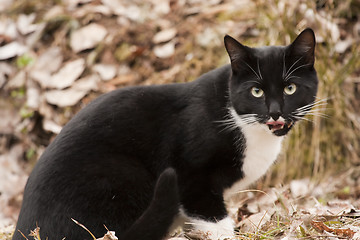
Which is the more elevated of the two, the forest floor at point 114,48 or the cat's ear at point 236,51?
the cat's ear at point 236,51

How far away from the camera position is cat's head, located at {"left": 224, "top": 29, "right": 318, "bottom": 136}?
2.47m

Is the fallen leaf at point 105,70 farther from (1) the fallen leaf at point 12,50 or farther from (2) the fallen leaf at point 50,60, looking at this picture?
(1) the fallen leaf at point 12,50

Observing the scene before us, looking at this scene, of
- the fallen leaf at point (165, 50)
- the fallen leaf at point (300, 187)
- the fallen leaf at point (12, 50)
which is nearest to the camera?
the fallen leaf at point (300, 187)

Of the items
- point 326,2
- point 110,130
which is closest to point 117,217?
point 110,130

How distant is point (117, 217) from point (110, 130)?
46 centimetres

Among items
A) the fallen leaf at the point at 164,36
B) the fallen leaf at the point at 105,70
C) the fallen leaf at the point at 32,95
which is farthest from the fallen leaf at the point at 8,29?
the fallen leaf at the point at 164,36

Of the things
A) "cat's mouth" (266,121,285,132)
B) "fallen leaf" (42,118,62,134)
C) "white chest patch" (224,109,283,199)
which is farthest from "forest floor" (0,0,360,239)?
"cat's mouth" (266,121,285,132)

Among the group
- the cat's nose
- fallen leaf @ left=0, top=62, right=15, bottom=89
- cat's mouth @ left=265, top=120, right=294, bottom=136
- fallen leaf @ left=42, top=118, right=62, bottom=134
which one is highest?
the cat's nose

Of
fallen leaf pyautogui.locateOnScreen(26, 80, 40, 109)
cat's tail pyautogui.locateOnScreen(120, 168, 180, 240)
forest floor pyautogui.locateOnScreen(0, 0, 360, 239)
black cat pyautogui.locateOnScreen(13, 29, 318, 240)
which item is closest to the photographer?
cat's tail pyautogui.locateOnScreen(120, 168, 180, 240)

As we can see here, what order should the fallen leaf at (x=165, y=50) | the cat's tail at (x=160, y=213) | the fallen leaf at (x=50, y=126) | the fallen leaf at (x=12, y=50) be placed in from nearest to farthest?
1. the cat's tail at (x=160, y=213)
2. the fallen leaf at (x=50, y=126)
3. the fallen leaf at (x=165, y=50)
4. the fallen leaf at (x=12, y=50)

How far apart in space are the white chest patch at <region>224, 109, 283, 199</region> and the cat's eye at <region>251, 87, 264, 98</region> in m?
0.16

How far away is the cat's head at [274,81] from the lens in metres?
2.47

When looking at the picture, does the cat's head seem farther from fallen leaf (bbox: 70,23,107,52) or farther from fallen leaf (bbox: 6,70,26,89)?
fallen leaf (bbox: 6,70,26,89)

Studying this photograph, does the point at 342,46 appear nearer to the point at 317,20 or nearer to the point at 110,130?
the point at 317,20
